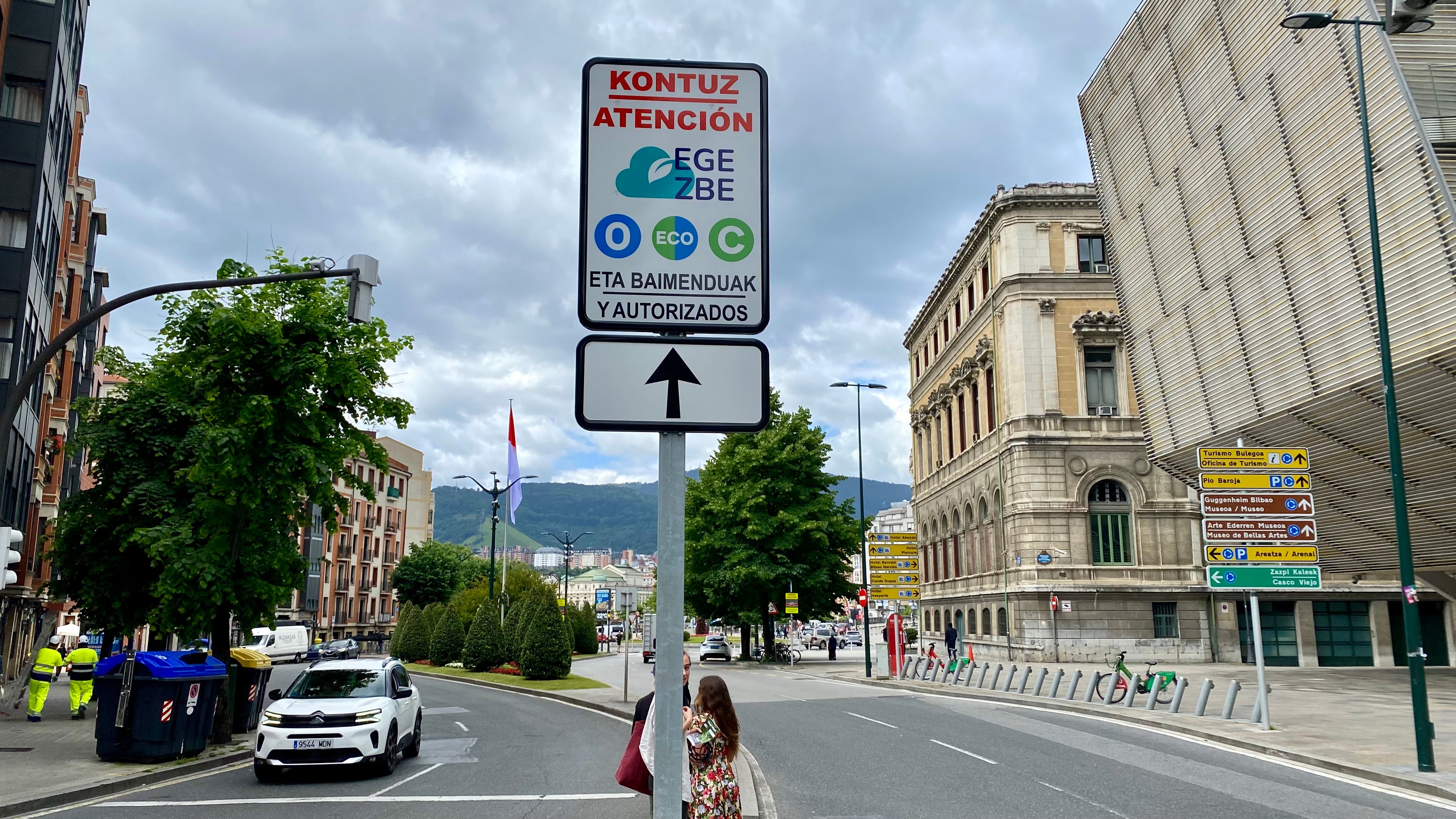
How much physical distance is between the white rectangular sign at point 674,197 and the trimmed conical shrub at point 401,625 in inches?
2178

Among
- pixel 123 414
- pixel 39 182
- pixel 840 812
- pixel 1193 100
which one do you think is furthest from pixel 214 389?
pixel 1193 100

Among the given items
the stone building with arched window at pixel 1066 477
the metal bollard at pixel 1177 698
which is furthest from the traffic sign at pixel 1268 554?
the stone building with arched window at pixel 1066 477

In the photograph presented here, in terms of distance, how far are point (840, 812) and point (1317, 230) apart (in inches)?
857

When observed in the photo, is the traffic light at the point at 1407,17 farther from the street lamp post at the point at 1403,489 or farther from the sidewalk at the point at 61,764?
the sidewalk at the point at 61,764

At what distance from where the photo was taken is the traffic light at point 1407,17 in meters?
13.6

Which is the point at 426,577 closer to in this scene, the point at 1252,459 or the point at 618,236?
the point at 1252,459

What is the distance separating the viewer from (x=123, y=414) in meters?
24.5

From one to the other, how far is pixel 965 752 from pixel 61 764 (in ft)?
45.2

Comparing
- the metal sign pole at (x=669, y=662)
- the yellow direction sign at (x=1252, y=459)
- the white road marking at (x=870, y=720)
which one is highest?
the yellow direction sign at (x=1252, y=459)

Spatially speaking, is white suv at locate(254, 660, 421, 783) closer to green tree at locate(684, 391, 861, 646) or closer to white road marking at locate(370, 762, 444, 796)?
white road marking at locate(370, 762, 444, 796)

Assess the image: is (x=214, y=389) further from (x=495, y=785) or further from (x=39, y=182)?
(x=39, y=182)

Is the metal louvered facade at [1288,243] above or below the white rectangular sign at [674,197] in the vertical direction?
above

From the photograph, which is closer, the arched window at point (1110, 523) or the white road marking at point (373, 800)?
the white road marking at point (373, 800)

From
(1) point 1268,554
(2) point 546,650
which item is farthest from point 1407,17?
(2) point 546,650
